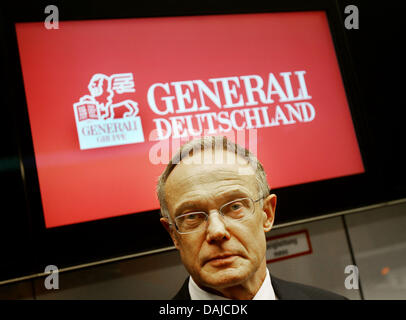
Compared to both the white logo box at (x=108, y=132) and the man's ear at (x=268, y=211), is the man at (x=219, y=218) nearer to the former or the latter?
the man's ear at (x=268, y=211)

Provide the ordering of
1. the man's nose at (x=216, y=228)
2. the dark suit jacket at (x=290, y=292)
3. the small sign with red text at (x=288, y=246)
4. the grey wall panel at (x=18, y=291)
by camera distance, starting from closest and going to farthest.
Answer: the man's nose at (x=216, y=228), the dark suit jacket at (x=290, y=292), the grey wall panel at (x=18, y=291), the small sign with red text at (x=288, y=246)

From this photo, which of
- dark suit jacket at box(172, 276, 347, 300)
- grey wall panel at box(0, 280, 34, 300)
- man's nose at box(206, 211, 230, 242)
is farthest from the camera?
grey wall panel at box(0, 280, 34, 300)

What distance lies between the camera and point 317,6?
63.7 inches

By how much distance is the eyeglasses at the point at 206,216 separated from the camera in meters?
0.89

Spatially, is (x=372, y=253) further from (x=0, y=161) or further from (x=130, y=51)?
(x=0, y=161)

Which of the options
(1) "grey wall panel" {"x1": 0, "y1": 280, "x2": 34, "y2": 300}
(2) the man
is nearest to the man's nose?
(2) the man

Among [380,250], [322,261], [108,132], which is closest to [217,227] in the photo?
[108,132]

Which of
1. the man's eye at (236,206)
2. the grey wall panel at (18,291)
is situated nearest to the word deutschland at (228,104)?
the man's eye at (236,206)

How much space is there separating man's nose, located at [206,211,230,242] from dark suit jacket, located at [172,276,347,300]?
19cm

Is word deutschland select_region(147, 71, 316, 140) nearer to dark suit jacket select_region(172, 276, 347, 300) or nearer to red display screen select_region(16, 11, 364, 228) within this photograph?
red display screen select_region(16, 11, 364, 228)

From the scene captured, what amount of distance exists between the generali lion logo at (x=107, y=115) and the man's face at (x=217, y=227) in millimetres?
Answer: 425

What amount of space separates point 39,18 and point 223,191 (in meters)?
0.96

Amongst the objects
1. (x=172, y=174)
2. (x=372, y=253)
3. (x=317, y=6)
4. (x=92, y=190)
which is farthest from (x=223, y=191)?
(x=317, y=6)

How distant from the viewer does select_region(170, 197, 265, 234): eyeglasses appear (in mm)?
887
